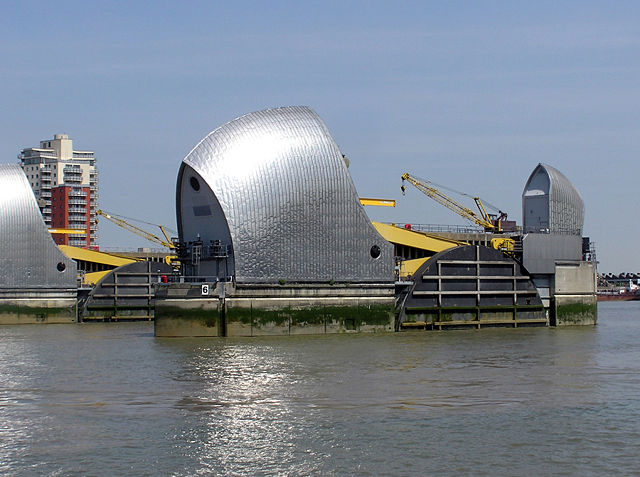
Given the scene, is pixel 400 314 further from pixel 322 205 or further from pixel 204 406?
pixel 204 406

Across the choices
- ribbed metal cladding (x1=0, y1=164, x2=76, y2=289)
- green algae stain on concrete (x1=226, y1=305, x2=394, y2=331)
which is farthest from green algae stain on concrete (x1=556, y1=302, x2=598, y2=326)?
ribbed metal cladding (x1=0, y1=164, x2=76, y2=289)

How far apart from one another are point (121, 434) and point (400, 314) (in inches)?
1368

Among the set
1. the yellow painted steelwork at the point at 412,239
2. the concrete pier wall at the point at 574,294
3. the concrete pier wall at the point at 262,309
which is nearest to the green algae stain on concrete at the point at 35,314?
the concrete pier wall at the point at 262,309

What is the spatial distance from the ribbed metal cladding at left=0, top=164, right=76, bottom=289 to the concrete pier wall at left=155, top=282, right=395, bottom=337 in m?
22.7

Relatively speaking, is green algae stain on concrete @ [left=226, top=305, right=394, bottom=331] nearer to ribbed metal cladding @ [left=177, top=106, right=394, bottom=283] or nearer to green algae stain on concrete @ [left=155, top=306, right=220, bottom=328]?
green algae stain on concrete @ [left=155, top=306, right=220, bottom=328]

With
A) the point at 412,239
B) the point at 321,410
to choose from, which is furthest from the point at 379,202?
the point at 321,410

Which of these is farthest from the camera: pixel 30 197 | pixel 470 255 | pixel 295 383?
pixel 30 197

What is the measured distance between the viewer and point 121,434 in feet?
85.3

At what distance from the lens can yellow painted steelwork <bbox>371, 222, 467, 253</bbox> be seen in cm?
6756

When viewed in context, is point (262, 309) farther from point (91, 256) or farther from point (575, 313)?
point (91, 256)

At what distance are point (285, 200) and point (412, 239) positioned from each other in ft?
46.9

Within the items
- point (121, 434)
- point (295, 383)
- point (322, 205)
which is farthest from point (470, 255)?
point (121, 434)

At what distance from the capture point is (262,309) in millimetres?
54812

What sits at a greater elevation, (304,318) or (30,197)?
(30,197)
